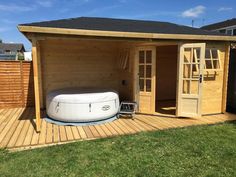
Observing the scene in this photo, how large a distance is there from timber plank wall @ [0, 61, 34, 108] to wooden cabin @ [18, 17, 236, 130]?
0.59 meters

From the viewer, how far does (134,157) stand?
10.9 feet

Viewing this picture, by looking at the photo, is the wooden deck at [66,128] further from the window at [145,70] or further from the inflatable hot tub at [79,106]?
the window at [145,70]

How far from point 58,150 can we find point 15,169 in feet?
2.46

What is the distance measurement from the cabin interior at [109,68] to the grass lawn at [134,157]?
1.96m

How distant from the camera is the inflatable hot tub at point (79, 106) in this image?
16.4 feet

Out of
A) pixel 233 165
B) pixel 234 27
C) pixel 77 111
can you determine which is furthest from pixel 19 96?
pixel 234 27

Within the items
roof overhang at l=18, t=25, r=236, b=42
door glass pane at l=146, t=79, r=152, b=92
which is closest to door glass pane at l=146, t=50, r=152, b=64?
door glass pane at l=146, t=79, r=152, b=92

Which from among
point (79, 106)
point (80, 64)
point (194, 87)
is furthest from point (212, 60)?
point (80, 64)

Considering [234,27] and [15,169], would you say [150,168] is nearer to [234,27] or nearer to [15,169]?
[15,169]

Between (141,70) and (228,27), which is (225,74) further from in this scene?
(228,27)

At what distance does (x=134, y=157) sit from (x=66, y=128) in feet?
6.68

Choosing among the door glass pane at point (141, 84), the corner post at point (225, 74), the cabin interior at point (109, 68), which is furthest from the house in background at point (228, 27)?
the door glass pane at point (141, 84)

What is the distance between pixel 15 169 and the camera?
2969 mm

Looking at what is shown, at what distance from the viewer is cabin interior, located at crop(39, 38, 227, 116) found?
230 inches
